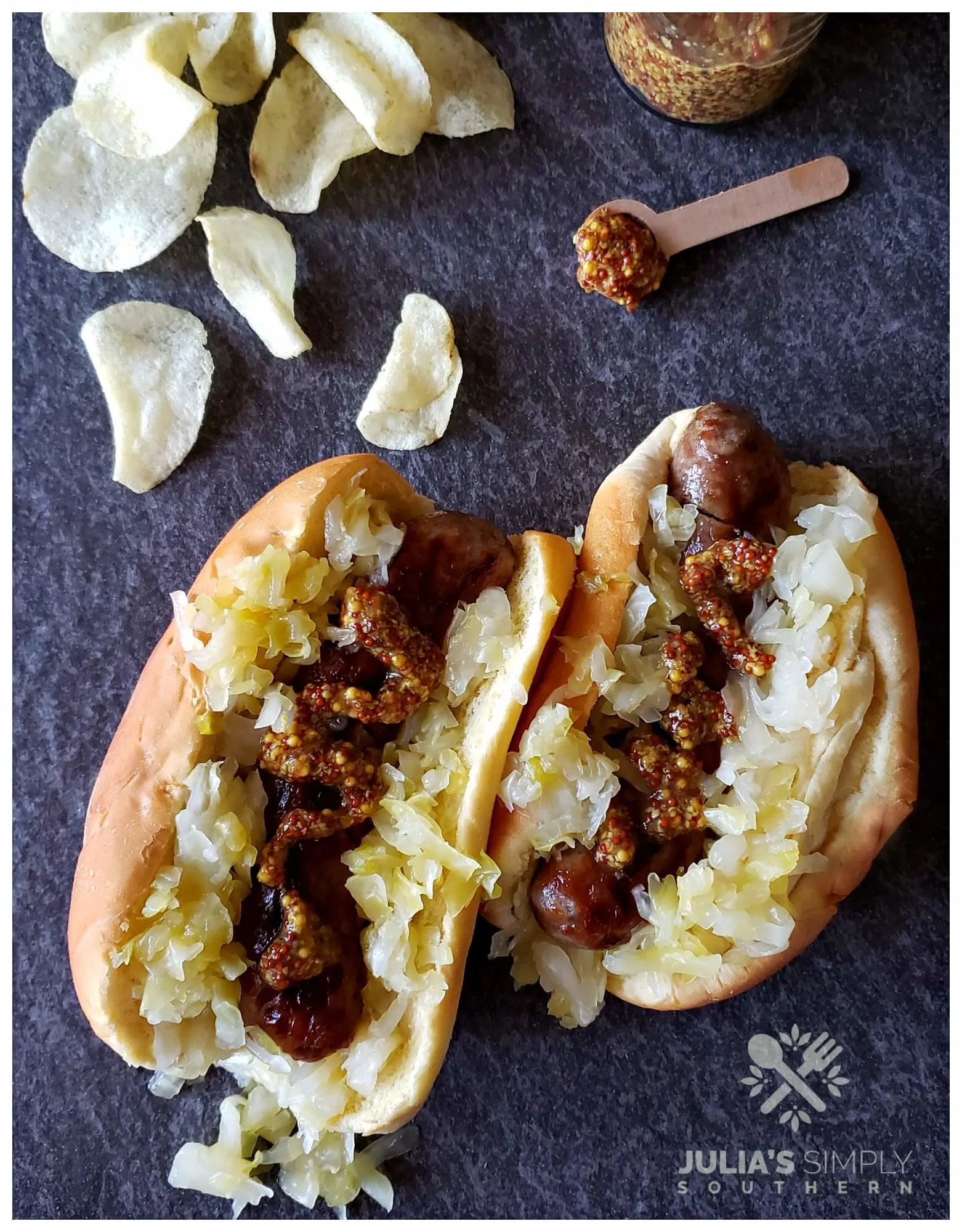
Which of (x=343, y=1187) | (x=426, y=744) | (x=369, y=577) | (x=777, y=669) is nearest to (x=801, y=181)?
(x=777, y=669)

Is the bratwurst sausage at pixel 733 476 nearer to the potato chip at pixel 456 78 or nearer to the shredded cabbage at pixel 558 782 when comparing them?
the shredded cabbage at pixel 558 782

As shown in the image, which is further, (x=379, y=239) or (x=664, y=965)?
(x=379, y=239)

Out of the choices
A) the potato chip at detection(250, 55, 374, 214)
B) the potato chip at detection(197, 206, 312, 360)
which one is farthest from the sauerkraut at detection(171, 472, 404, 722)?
the potato chip at detection(250, 55, 374, 214)

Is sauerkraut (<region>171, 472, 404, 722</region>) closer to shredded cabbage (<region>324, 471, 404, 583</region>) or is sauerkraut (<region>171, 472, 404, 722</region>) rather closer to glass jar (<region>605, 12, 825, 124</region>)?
shredded cabbage (<region>324, 471, 404, 583</region>)

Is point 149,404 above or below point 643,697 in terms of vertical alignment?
above

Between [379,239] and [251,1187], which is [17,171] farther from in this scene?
[251,1187]

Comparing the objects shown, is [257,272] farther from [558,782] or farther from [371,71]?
[558,782]

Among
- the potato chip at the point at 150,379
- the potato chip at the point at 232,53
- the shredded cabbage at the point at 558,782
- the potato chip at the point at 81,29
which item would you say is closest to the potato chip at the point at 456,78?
the potato chip at the point at 232,53
